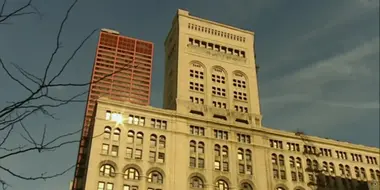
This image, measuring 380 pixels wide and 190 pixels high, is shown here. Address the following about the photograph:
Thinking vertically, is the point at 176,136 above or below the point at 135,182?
above

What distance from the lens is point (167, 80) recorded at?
3418 inches

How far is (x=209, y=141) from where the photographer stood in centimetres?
6806

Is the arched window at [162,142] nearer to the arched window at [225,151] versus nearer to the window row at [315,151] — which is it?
the arched window at [225,151]

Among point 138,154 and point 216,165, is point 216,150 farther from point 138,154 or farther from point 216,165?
point 138,154

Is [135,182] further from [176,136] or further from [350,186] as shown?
[350,186]

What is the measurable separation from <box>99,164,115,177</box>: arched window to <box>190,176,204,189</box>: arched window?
12.6 meters

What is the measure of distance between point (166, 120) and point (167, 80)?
20.4 metres

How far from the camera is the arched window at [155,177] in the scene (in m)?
60.8

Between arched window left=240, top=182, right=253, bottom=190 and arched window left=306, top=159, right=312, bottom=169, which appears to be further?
arched window left=306, top=159, right=312, bottom=169

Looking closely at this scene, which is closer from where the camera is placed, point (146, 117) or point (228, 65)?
point (146, 117)

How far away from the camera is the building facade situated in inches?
2421

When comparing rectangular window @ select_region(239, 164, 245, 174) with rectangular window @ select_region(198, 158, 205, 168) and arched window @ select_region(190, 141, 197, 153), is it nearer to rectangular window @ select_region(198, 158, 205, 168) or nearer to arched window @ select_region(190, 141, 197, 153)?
rectangular window @ select_region(198, 158, 205, 168)

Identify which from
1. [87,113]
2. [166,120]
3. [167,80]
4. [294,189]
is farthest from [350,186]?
[87,113]

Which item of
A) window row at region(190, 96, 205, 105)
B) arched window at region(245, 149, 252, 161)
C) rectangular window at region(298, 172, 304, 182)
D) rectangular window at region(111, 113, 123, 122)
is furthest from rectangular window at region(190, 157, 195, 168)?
rectangular window at region(298, 172, 304, 182)
